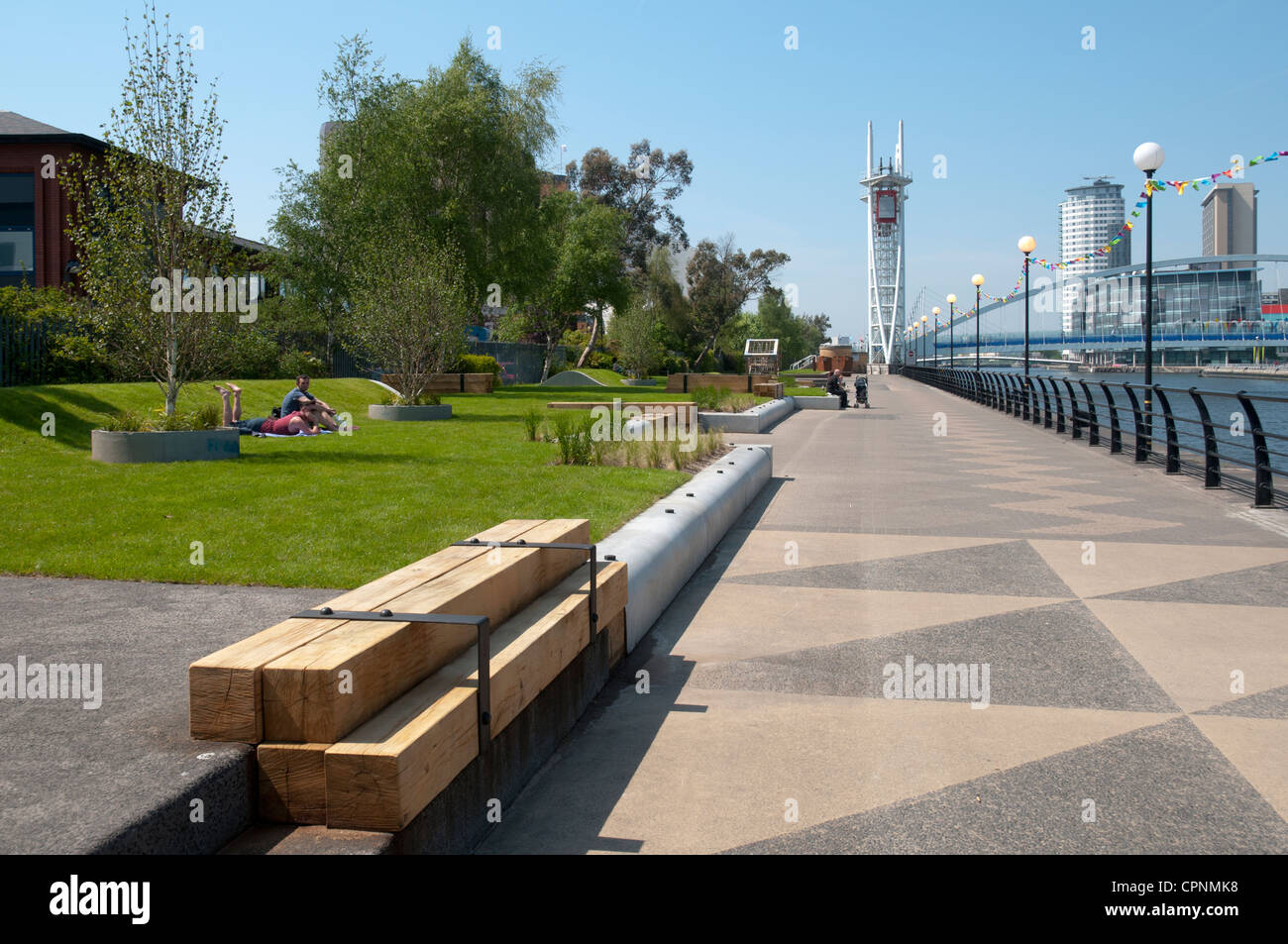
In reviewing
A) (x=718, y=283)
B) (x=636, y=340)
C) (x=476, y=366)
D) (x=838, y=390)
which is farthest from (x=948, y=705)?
(x=718, y=283)

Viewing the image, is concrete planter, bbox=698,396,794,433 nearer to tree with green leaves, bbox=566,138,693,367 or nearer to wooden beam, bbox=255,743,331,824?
wooden beam, bbox=255,743,331,824

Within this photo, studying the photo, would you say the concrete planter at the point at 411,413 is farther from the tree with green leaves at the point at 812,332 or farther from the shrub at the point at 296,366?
the tree with green leaves at the point at 812,332

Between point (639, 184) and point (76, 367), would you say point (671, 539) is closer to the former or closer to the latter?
point (76, 367)

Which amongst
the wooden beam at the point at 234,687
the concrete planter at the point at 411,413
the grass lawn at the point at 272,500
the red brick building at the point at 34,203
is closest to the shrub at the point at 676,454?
the grass lawn at the point at 272,500

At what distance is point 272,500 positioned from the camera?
32.3 ft

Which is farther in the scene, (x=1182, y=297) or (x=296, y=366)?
(x=1182, y=297)

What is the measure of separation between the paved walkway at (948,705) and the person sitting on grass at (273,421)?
9.80 meters

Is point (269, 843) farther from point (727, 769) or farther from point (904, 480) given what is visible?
point (904, 480)

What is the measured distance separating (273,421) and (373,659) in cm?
1529

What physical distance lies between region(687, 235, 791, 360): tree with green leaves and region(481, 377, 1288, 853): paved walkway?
74887mm

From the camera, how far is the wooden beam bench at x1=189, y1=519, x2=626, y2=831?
3.02 metres

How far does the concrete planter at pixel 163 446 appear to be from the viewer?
12.7 m

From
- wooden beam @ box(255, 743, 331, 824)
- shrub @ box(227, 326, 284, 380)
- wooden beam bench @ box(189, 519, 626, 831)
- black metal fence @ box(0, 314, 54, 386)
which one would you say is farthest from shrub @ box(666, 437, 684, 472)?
shrub @ box(227, 326, 284, 380)
